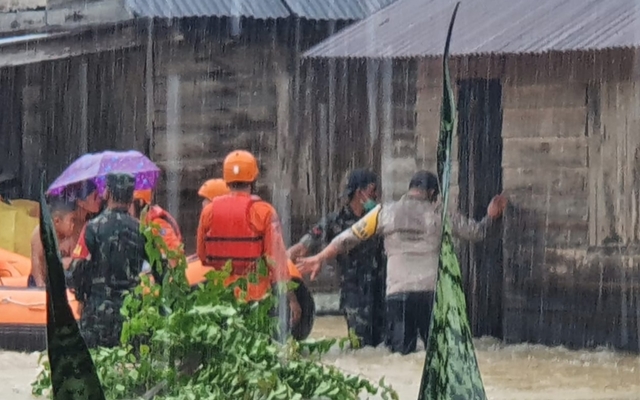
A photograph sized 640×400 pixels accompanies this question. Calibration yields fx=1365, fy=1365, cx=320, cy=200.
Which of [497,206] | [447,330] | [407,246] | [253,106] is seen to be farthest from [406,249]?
[447,330]

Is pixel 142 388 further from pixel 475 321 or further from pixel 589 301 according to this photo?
pixel 475 321

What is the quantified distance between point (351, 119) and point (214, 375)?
9365 millimetres

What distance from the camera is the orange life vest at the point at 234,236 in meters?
7.64

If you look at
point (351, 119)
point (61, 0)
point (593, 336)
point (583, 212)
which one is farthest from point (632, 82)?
point (61, 0)

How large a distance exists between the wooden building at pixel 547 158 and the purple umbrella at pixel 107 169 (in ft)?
6.58

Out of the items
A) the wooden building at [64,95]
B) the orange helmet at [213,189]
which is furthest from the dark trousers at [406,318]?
the wooden building at [64,95]

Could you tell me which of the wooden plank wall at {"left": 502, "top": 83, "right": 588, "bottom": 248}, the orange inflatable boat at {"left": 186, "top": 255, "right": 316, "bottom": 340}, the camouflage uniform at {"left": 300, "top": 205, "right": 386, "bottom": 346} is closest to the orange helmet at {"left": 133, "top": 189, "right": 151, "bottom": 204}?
the orange inflatable boat at {"left": 186, "top": 255, "right": 316, "bottom": 340}

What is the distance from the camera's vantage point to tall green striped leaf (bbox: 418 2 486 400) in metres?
1.40

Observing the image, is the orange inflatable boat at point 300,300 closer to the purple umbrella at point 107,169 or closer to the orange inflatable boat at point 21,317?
the orange inflatable boat at point 21,317

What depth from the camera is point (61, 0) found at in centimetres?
1255

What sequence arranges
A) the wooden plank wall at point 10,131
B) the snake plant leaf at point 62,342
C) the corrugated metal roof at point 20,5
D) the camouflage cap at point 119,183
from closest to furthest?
1. the snake plant leaf at point 62,342
2. the camouflage cap at point 119,183
3. the corrugated metal roof at point 20,5
4. the wooden plank wall at point 10,131

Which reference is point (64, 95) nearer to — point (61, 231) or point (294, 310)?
point (61, 231)

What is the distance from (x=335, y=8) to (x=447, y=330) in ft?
35.3

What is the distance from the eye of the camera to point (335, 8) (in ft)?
39.4
